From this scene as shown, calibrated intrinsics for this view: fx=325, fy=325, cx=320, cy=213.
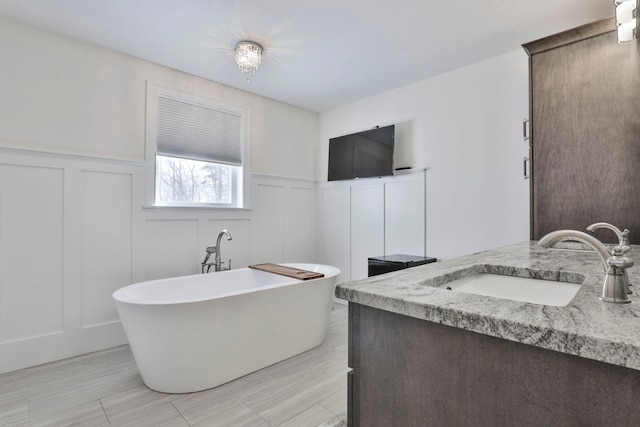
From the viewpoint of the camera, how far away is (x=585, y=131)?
1.96 metres

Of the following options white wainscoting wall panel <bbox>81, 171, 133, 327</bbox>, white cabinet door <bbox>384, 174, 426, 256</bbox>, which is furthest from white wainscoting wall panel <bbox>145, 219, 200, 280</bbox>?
white cabinet door <bbox>384, 174, 426, 256</bbox>

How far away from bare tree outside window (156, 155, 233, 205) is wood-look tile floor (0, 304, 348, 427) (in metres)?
1.58

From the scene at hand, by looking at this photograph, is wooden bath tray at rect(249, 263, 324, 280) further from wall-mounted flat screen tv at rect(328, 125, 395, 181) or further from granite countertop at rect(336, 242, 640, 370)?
granite countertop at rect(336, 242, 640, 370)

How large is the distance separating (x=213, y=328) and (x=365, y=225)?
91.5 inches

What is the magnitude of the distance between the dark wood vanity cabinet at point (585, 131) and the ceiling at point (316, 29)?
1.60 feet

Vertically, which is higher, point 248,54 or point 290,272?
point 248,54

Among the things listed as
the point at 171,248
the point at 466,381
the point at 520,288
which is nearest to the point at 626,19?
the point at 520,288

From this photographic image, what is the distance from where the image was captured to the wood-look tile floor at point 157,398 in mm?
1868

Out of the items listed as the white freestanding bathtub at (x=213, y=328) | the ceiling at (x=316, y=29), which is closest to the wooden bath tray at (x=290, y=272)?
the white freestanding bathtub at (x=213, y=328)

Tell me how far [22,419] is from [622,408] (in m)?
2.72

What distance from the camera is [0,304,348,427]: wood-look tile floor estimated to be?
187 cm

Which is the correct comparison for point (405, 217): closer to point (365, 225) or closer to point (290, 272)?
Result: point (365, 225)

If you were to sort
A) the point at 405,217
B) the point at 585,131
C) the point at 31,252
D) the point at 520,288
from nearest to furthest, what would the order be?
the point at 520,288 < the point at 585,131 < the point at 31,252 < the point at 405,217

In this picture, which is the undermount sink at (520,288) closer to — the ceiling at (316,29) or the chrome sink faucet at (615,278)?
the chrome sink faucet at (615,278)
